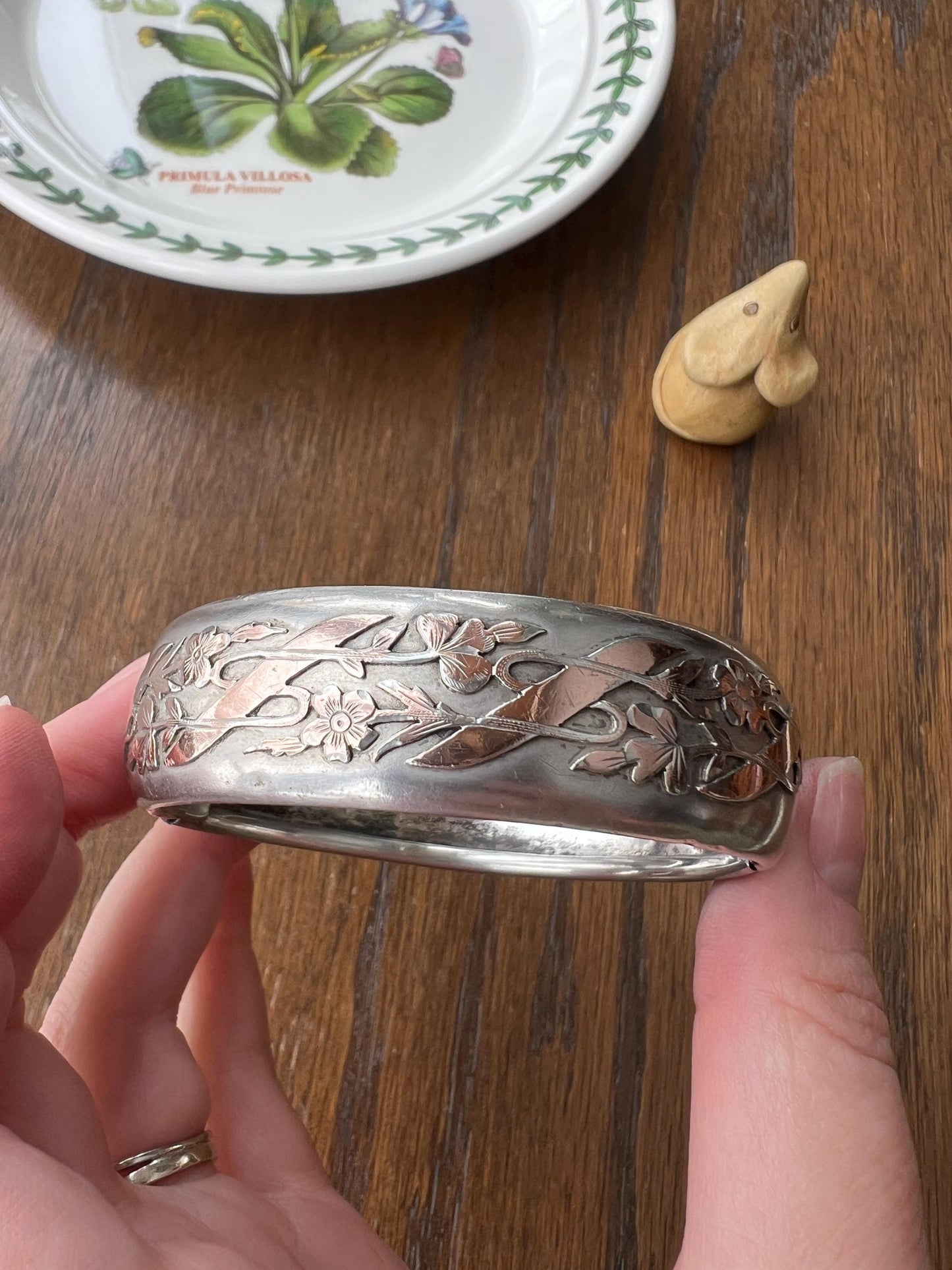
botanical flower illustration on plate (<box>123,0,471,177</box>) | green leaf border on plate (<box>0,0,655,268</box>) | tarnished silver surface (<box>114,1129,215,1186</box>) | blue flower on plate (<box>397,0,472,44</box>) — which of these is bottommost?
tarnished silver surface (<box>114,1129,215,1186</box>)

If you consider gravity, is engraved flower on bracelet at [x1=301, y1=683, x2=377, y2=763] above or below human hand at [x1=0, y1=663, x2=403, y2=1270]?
above

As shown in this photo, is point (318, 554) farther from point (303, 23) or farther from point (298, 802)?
point (303, 23)

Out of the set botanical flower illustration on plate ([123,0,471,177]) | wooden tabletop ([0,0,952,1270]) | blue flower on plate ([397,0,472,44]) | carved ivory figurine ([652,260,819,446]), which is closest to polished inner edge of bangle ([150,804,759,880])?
wooden tabletop ([0,0,952,1270])

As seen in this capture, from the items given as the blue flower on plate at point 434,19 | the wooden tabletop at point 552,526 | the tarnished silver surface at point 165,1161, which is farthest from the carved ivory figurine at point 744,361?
the tarnished silver surface at point 165,1161

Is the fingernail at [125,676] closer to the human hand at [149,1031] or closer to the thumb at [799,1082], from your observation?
the human hand at [149,1031]

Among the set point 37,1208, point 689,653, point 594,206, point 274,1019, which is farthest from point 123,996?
point 594,206

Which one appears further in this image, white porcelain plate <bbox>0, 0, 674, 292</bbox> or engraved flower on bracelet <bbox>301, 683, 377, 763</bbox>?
white porcelain plate <bbox>0, 0, 674, 292</bbox>

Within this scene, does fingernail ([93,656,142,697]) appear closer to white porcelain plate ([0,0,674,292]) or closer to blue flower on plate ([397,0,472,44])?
white porcelain plate ([0,0,674,292])

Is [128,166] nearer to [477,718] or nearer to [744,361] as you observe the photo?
[744,361]
